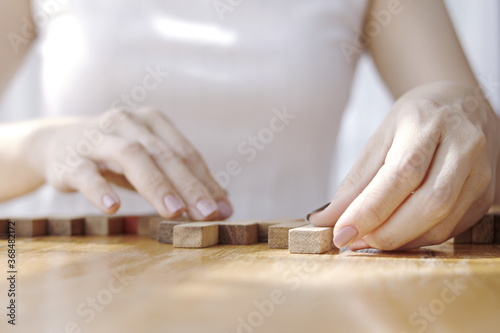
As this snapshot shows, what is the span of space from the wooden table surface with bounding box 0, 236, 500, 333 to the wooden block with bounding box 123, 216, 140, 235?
0.33m

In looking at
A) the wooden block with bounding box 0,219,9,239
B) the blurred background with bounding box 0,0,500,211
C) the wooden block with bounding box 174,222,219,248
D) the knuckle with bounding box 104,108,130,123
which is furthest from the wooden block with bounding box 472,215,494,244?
the blurred background with bounding box 0,0,500,211

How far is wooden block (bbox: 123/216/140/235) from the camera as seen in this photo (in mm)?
1267

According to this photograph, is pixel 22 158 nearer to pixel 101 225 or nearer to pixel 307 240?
pixel 101 225

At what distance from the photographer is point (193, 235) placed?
3.18 ft

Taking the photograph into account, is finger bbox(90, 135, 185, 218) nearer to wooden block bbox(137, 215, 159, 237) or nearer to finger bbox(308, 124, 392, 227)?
wooden block bbox(137, 215, 159, 237)

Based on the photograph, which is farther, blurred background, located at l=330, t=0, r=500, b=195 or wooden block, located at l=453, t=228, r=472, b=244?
blurred background, located at l=330, t=0, r=500, b=195

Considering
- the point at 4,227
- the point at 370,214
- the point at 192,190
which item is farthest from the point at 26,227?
the point at 370,214

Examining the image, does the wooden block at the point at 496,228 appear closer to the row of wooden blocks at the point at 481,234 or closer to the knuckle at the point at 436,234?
the row of wooden blocks at the point at 481,234

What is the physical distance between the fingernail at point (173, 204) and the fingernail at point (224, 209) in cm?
12

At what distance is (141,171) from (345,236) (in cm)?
56

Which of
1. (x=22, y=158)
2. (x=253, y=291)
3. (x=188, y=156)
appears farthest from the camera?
(x=22, y=158)

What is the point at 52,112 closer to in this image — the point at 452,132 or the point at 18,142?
the point at 18,142

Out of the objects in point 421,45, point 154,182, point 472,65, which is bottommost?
point 154,182

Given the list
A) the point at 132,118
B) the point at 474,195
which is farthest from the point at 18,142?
the point at 474,195
